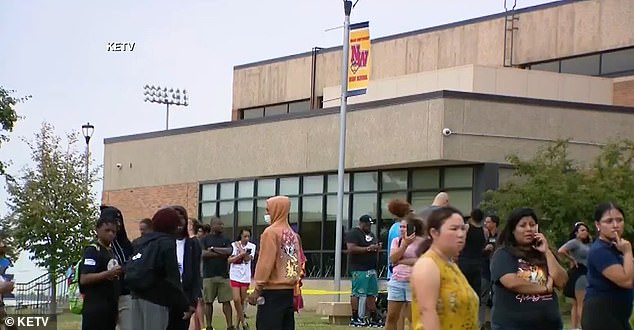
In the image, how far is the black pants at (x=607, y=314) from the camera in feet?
35.7

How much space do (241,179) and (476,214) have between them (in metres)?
24.7

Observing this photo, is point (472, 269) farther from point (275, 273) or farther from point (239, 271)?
point (239, 271)

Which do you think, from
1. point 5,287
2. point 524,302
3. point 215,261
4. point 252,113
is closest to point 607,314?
point 524,302

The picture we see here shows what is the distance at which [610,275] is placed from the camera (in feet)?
35.3

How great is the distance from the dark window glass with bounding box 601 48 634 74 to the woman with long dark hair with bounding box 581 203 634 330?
1231 inches

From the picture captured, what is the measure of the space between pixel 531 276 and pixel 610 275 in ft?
2.46

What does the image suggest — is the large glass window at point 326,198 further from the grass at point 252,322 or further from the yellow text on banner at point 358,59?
the grass at point 252,322

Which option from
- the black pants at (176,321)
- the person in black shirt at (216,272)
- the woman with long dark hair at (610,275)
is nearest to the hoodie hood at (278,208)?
the black pants at (176,321)

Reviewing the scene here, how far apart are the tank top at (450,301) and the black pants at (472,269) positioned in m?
9.90

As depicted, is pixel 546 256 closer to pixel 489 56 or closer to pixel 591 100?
pixel 591 100

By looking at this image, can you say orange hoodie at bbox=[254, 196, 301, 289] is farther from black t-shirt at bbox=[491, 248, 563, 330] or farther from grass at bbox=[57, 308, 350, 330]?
grass at bbox=[57, 308, 350, 330]

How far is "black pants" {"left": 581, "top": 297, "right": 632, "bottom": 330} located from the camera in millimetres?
10875

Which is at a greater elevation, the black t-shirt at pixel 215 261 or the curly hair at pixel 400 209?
the curly hair at pixel 400 209

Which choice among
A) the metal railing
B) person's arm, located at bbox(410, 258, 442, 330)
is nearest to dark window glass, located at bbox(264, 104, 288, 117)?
the metal railing
